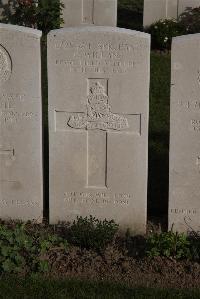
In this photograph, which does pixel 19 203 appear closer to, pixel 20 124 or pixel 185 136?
pixel 20 124

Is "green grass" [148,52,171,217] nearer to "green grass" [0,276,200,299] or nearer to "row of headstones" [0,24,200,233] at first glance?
"row of headstones" [0,24,200,233]

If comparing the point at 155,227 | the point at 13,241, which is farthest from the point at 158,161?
the point at 13,241

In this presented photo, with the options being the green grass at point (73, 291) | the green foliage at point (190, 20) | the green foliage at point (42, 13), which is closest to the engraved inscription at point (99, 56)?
the green grass at point (73, 291)

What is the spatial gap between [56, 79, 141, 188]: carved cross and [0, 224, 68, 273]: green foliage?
3.15 ft

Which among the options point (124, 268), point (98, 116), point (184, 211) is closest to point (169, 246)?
point (124, 268)

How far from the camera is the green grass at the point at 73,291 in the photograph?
19.7 feet

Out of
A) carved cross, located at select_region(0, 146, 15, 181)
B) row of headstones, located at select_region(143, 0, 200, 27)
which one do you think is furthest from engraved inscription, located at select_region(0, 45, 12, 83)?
row of headstones, located at select_region(143, 0, 200, 27)

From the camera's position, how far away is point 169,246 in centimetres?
660

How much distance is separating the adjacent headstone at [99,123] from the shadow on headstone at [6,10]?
8288 millimetres

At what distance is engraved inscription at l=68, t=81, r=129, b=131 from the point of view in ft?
23.0

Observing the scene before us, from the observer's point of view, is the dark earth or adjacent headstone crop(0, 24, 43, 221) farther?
adjacent headstone crop(0, 24, 43, 221)

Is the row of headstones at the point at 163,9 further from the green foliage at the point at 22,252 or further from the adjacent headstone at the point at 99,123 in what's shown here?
the green foliage at the point at 22,252

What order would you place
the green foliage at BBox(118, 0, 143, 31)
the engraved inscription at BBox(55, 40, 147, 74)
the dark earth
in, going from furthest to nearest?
the green foliage at BBox(118, 0, 143, 31)
the engraved inscription at BBox(55, 40, 147, 74)
the dark earth

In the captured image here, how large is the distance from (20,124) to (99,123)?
81cm
